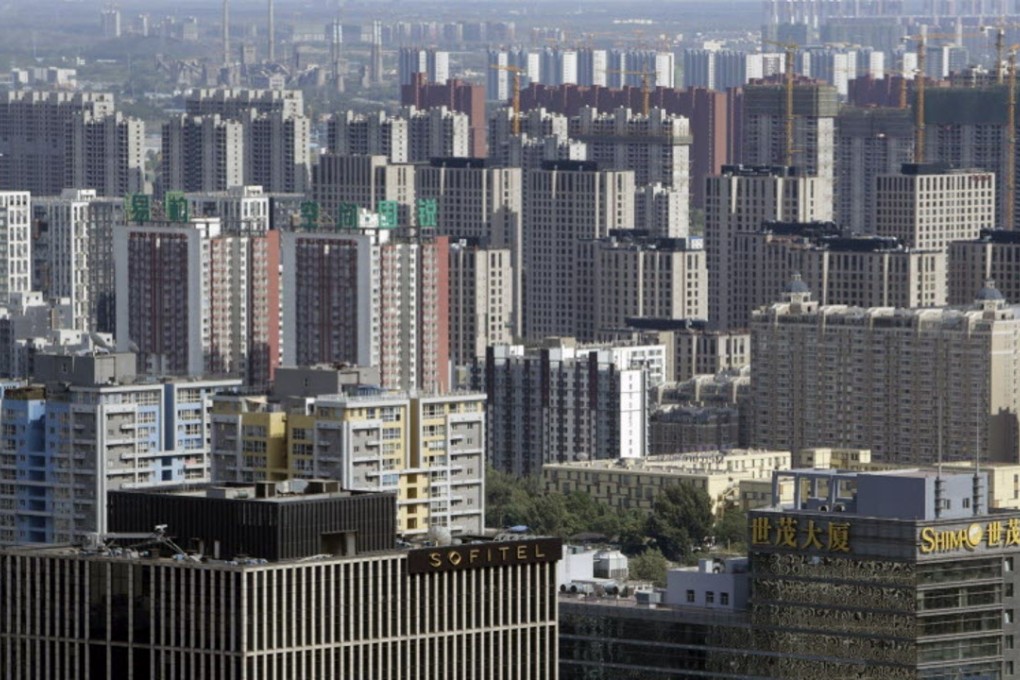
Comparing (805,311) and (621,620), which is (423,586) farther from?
(805,311)

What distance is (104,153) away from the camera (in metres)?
197

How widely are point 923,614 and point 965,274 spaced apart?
273ft

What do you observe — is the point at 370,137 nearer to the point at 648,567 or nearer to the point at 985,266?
the point at 985,266

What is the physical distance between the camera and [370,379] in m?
103

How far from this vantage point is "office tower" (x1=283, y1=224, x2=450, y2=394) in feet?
414

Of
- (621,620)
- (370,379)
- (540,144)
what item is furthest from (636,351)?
(621,620)

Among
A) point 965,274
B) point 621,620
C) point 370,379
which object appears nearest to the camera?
point 621,620

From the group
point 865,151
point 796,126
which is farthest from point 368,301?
point 865,151

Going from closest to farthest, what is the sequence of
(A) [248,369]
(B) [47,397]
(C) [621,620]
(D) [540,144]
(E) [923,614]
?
(E) [923,614], (C) [621,620], (B) [47,397], (A) [248,369], (D) [540,144]

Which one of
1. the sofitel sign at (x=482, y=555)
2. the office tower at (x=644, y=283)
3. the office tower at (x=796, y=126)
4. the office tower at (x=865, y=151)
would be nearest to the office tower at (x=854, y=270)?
the office tower at (x=644, y=283)

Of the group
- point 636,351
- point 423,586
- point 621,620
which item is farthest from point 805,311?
point 423,586

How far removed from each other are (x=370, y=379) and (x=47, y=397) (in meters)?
14.9

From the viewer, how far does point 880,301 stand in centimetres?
14612

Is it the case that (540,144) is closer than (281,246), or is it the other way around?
(281,246)
